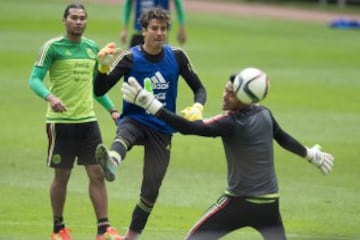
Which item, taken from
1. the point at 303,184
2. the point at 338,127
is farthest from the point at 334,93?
the point at 303,184

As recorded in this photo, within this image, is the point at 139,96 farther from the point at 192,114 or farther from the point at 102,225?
the point at 102,225

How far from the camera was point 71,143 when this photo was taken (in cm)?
1217

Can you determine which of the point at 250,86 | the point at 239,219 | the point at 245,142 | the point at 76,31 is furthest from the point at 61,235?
the point at 250,86

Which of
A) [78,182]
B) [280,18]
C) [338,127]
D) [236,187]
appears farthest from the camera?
[280,18]

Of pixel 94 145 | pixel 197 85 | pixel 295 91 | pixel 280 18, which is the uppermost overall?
pixel 197 85

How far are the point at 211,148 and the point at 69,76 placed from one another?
290 inches

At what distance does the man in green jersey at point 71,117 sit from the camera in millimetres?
12094

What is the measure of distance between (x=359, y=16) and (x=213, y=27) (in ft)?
35.0

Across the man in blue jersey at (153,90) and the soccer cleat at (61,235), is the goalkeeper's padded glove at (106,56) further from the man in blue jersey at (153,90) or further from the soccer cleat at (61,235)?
the soccer cleat at (61,235)

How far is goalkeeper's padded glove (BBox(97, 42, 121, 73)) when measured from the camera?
11094 millimetres

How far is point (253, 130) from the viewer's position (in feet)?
32.2

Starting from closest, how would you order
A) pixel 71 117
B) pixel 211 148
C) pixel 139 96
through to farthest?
pixel 139 96 < pixel 71 117 < pixel 211 148

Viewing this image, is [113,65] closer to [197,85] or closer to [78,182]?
[197,85]

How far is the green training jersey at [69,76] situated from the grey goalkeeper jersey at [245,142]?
8.03 feet
